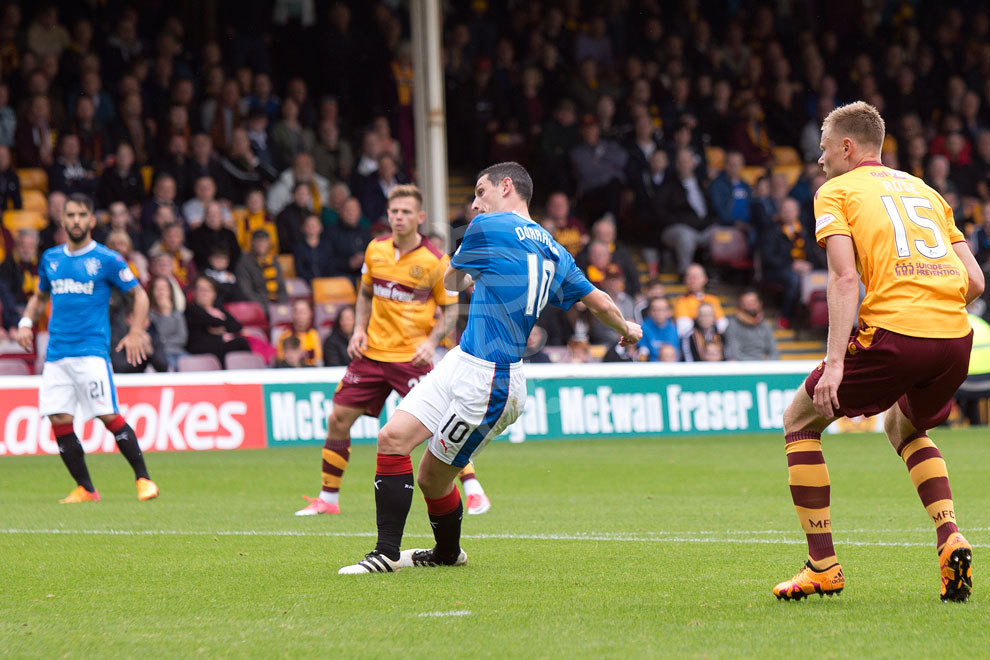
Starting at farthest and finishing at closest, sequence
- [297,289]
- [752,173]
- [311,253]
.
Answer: [752,173]
[311,253]
[297,289]

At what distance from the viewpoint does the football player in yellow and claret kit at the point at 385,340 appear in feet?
31.3

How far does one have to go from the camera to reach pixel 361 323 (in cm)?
944

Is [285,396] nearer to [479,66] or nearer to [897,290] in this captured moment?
[479,66]

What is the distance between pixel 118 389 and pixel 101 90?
5911 millimetres

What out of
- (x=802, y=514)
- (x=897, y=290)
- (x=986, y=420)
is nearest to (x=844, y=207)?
(x=897, y=290)

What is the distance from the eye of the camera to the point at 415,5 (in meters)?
18.7

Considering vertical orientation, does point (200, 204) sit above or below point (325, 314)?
above

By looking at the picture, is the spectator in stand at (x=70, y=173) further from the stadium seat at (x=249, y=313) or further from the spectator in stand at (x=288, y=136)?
the spectator in stand at (x=288, y=136)

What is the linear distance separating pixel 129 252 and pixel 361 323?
26.7 feet

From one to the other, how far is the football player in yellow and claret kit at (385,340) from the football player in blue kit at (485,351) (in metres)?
2.88

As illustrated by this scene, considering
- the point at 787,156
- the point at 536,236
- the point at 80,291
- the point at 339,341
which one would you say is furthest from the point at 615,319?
the point at 787,156

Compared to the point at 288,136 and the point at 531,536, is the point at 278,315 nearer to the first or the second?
the point at 288,136

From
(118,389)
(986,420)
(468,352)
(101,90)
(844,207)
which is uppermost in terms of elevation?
(101,90)

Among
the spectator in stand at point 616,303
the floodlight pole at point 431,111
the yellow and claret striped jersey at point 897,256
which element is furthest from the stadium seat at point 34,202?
the yellow and claret striped jersey at point 897,256
